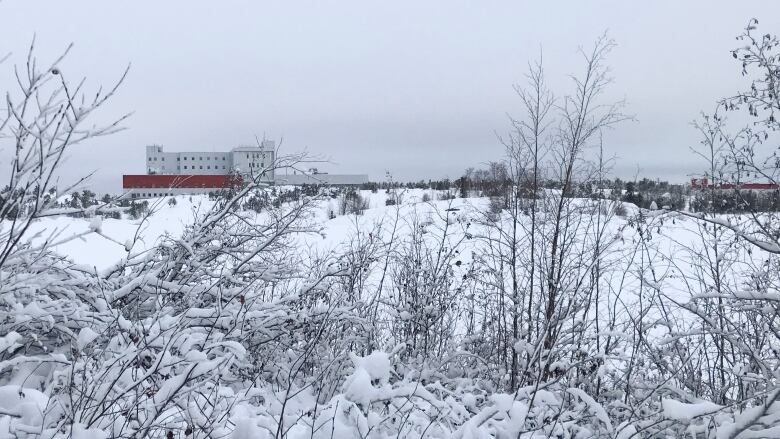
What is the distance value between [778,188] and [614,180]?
507cm

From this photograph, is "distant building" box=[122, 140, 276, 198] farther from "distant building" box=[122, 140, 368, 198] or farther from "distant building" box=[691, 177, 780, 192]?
"distant building" box=[691, 177, 780, 192]

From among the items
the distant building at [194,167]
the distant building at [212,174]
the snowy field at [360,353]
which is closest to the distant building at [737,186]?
the snowy field at [360,353]

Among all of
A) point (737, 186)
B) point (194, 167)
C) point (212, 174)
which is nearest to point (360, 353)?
point (737, 186)

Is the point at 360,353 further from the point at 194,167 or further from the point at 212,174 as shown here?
the point at 194,167

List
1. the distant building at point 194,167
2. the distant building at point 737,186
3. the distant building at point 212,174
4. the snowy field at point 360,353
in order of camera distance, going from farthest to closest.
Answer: the distant building at point 194,167, the distant building at point 212,174, the distant building at point 737,186, the snowy field at point 360,353

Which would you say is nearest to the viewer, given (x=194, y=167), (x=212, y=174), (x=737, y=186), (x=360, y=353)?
(x=737, y=186)

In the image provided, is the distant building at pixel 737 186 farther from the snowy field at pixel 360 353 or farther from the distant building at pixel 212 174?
the distant building at pixel 212 174

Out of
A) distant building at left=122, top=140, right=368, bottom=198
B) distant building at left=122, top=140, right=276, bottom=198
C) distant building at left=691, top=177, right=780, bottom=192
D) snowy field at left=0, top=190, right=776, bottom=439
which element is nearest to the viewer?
snowy field at left=0, top=190, right=776, bottom=439

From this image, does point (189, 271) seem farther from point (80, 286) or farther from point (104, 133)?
point (104, 133)

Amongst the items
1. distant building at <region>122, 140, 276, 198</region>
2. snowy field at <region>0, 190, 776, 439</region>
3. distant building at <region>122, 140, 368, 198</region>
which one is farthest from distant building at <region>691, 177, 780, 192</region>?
distant building at <region>122, 140, 276, 198</region>

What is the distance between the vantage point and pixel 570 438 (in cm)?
356

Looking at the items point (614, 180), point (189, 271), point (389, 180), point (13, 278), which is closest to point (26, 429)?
point (13, 278)

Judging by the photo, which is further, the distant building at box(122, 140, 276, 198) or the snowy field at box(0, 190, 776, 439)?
the distant building at box(122, 140, 276, 198)

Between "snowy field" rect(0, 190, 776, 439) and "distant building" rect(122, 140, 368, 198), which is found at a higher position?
"distant building" rect(122, 140, 368, 198)
